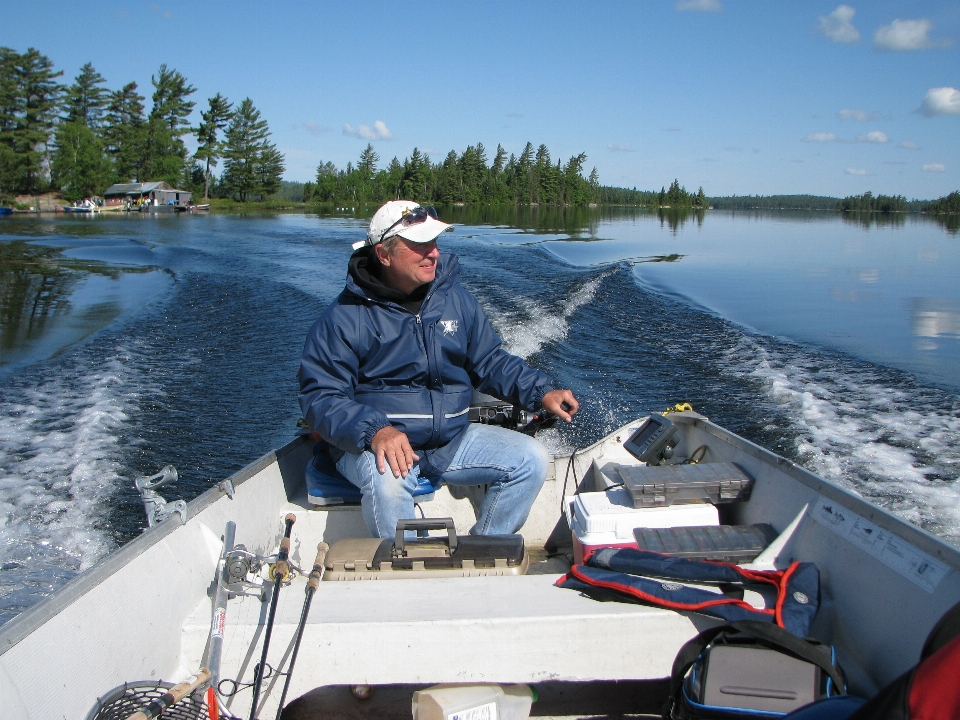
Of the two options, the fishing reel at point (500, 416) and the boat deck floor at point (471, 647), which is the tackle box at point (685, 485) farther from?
the boat deck floor at point (471, 647)

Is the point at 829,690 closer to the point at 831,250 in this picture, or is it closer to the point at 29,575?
the point at 29,575

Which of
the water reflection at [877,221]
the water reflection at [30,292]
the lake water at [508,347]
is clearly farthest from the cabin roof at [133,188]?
the water reflection at [877,221]

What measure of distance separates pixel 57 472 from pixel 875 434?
658cm

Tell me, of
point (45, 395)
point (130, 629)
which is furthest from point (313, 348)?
point (45, 395)

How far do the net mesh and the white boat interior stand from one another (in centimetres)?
3

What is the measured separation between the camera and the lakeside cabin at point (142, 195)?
2766 inches

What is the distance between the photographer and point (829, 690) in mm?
1798

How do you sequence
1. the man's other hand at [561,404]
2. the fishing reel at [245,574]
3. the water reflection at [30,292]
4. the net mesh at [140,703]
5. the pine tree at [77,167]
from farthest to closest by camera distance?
the pine tree at [77,167]
the water reflection at [30,292]
the man's other hand at [561,404]
the fishing reel at [245,574]
the net mesh at [140,703]

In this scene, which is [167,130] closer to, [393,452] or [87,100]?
[87,100]

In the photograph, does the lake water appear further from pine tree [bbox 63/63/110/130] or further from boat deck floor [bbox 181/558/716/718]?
pine tree [bbox 63/63/110/130]

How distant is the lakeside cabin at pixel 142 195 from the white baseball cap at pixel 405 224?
75.3m

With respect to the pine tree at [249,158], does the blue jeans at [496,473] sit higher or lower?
lower

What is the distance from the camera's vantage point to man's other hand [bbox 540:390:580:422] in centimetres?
312

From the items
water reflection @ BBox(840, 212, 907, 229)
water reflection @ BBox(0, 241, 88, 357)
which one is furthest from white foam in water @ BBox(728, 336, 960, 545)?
water reflection @ BBox(840, 212, 907, 229)
